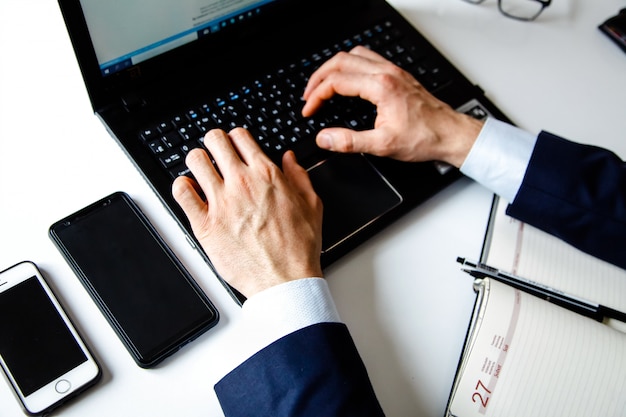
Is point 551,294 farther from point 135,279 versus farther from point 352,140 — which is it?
point 135,279

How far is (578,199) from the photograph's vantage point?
697mm

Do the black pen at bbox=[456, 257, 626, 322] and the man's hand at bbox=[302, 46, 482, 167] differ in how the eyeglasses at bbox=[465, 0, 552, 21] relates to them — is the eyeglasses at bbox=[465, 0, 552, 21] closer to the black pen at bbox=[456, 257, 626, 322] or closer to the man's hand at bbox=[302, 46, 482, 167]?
the man's hand at bbox=[302, 46, 482, 167]

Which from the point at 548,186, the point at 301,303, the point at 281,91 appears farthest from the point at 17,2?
the point at 548,186

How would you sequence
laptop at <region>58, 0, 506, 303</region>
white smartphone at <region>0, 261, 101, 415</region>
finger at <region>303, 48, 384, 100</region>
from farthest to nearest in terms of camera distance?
1. finger at <region>303, 48, 384, 100</region>
2. laptop at <region>58, 0, 506, 303</region>
3. white smartphone at <region>0, 261, 101, 415</region>

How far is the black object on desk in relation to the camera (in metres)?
0.95

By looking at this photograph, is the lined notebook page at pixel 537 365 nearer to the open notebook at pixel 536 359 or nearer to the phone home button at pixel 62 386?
the open notebook at pixel 536 359

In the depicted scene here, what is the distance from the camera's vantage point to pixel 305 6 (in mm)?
802

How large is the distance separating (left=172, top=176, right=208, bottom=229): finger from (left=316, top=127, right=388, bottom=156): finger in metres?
0.18

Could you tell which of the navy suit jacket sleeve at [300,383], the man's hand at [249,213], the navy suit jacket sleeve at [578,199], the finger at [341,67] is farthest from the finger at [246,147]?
the navy suit jacket sleeve at [578,199]

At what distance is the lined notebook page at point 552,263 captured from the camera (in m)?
0.67

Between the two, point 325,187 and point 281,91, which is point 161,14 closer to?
point 281,91

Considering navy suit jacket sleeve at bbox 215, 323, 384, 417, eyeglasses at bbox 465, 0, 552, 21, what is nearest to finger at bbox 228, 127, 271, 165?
navy suit jacket sleeve at bbox 215, 323, 384, 417

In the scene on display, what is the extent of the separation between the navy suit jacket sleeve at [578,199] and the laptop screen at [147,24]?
44cm

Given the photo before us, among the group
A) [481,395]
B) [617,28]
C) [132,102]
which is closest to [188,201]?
[132,102]
